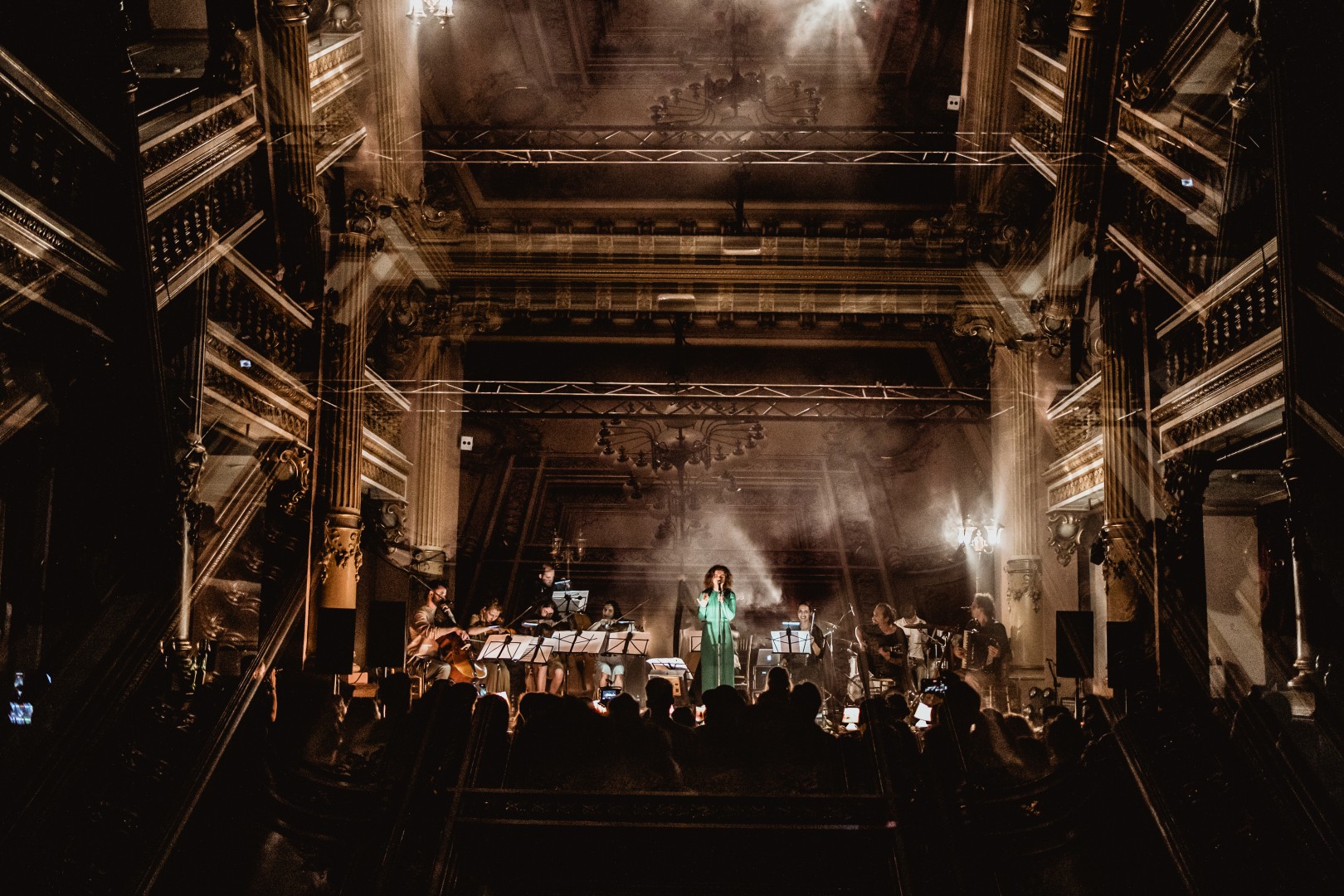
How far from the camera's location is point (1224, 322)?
786 cm

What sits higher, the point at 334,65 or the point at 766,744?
the point at 334,65

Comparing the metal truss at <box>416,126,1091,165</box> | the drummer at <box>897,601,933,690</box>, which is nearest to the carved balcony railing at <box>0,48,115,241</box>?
the metal truss at <box>416,126,1091,165</box>

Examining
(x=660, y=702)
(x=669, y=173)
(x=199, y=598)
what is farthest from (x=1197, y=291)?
(x=669, y=173)

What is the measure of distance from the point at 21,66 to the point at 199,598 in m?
4.22

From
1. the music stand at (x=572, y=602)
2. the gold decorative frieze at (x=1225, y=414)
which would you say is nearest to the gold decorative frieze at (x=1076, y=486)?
the gold decorative frieze at (x=1225, y=414)

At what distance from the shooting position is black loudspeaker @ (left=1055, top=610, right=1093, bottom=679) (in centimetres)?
468

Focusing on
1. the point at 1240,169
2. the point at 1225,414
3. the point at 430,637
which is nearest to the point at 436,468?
the point at 430,637

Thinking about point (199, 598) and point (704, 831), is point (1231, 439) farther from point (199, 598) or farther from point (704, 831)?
point (199, 598)

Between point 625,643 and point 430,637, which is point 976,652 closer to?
point 625,643

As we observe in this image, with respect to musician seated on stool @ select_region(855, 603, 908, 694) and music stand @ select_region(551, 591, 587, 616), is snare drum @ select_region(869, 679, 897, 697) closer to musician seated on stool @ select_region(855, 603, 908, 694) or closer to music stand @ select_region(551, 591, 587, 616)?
musician seated on stool @ select_region(855, 603, 908, 694)

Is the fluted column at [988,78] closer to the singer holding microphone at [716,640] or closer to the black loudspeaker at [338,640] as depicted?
the singer holding microphone at [716,640]

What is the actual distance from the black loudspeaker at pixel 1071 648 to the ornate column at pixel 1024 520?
17.7ft

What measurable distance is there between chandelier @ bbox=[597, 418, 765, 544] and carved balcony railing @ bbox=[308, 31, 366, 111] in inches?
361

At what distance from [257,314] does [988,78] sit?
9545 millimetres
